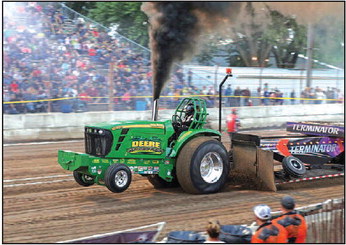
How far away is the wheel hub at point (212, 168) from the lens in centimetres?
871

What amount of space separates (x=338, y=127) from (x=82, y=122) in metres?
8.72

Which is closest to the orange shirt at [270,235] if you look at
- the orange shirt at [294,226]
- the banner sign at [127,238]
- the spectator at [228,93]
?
the orange shirt at [294,226]

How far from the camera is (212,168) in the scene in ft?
29.0

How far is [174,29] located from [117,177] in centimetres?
329

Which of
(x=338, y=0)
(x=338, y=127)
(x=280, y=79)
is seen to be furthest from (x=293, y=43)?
(x=338, y=127)

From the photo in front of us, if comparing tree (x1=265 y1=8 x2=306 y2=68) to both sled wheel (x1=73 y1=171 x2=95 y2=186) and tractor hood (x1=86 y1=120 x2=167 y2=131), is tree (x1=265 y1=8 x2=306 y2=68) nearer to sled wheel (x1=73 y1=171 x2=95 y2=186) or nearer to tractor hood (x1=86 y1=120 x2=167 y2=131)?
tractor hood (x1=86 y1=120 x2=167 y2=131)

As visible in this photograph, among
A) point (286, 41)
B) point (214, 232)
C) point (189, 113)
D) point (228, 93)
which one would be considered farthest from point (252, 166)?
point (286, 41)

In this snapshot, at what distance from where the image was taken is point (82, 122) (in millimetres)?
16562

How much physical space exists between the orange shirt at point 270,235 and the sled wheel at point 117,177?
3376 millimetres

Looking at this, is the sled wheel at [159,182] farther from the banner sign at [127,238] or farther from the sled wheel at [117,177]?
the banner sign at [127,238]

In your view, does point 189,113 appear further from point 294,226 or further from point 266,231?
point 266,231

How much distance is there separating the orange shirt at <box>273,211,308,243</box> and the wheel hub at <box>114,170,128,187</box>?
11.0 feet

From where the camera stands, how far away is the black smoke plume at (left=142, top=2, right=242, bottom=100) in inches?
372

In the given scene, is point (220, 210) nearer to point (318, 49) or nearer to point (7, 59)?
point (7, 59)
